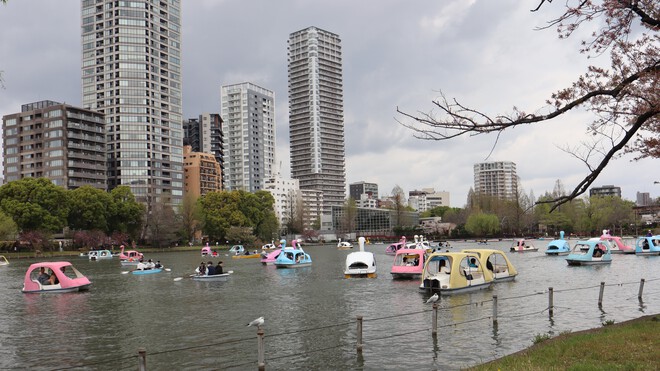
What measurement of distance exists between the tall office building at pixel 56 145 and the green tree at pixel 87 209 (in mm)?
27809

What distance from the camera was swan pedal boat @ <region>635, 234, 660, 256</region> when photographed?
217 ft

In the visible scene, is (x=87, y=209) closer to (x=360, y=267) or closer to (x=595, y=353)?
(x=360, y=267)

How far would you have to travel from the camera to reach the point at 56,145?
442ft

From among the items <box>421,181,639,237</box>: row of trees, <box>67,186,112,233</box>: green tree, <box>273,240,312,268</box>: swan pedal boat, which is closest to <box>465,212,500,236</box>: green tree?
<box>421,181,639,237</box>: row of trees

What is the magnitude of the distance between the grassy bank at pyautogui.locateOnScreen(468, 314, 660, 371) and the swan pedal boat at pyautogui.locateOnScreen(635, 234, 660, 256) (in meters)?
57.7

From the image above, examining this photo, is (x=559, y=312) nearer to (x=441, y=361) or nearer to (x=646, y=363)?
(x=441, y=361)

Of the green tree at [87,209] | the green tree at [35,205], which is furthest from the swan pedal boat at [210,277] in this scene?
the green tree at [87,209]

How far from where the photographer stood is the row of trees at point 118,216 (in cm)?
9656

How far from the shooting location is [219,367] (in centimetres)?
1661

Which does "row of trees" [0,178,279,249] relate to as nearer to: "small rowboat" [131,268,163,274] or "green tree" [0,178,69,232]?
"green tree" [0,178,69,232]

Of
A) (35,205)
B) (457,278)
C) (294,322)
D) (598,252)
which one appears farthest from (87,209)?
(294,322)

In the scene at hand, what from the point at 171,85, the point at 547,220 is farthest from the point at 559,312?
the point at 171,85

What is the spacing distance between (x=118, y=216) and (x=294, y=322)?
342ft

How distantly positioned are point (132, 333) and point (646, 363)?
62.7 feet
